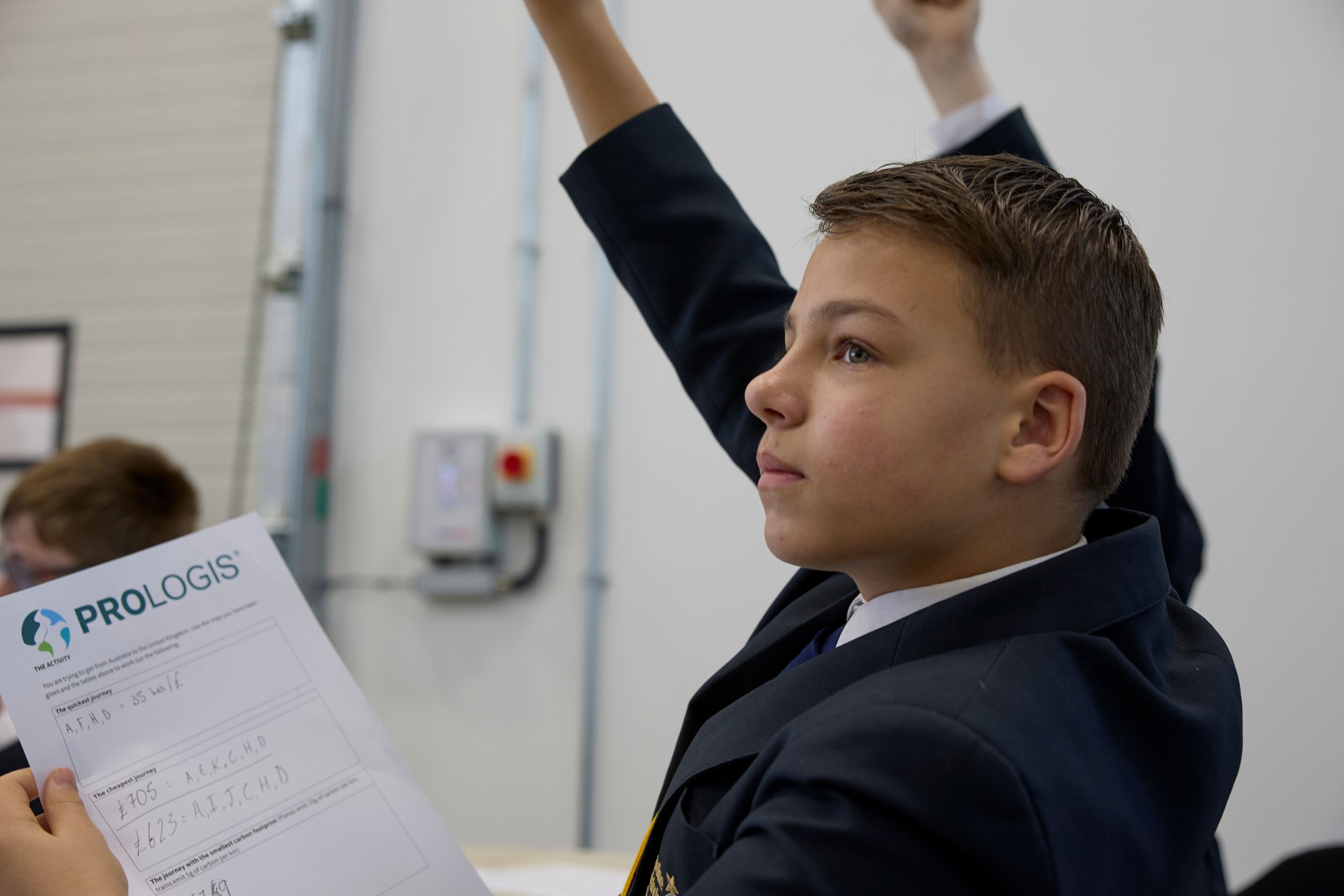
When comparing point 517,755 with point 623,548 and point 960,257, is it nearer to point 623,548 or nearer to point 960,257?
point 623,548

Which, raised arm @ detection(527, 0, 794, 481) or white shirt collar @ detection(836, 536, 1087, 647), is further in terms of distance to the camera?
raised arm @ detection(527, 0, 794, 481)

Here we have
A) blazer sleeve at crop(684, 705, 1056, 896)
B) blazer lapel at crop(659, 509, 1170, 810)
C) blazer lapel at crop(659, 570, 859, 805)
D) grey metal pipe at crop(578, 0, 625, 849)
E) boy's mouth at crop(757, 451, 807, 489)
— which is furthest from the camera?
grey metal pipe at crop(578, 0, 625, 849)

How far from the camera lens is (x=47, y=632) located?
818 millimetres

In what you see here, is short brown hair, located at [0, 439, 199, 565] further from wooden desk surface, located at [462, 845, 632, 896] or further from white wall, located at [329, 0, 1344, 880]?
white wall, located at [329, 0, 1344, 880]

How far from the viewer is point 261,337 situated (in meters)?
3.07

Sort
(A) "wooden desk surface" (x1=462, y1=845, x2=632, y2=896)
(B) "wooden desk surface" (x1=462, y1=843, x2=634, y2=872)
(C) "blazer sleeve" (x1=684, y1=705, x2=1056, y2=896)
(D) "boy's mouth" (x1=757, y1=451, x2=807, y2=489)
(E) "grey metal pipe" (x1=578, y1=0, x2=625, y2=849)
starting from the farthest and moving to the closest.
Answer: (E) "grey metal pipe" (x1=578, y1=0, x2=625, y2=849) < (B) "wooden desk surface" (x1=462, y1=843, x2=634, y2=872) < (A) "wooden desk surface" (x1=462, y1=845, x2=632, y2=896) < (D) "boy's mouth" (x1=757, y1=451, x2=807, y2=489) < (C) "blazer sleeve" (x1=684, y1=705, x2=1056, y2=896)

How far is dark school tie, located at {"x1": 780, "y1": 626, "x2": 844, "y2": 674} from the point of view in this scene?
2.89ft

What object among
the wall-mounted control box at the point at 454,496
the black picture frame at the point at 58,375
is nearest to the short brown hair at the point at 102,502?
the wall-mounted control box at the point at 454,496

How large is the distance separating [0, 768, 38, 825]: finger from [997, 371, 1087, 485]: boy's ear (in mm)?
747

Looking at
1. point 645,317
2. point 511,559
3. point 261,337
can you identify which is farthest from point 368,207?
point 645,317

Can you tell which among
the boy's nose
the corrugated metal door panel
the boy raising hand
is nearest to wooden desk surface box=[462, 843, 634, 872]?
the boy raising hand

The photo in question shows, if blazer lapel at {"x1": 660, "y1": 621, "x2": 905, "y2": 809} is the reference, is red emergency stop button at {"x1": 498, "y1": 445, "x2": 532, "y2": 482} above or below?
above

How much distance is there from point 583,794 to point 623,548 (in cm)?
61

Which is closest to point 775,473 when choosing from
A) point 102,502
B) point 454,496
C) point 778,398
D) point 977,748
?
point 778,398
